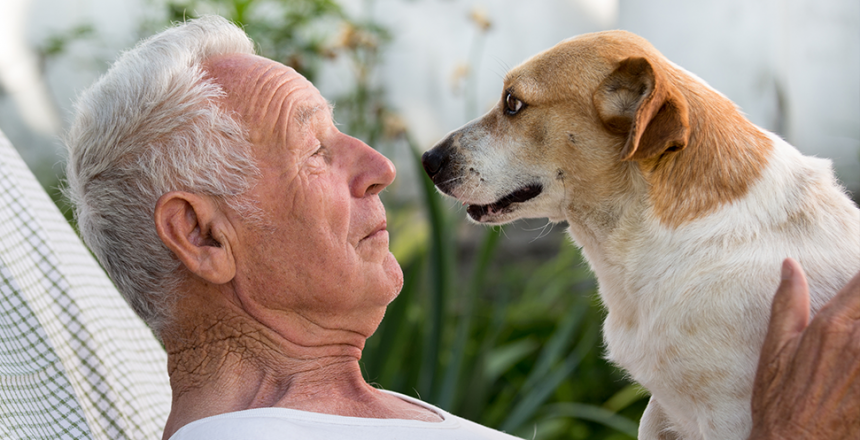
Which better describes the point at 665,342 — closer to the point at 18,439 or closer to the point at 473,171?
the point at 473,171

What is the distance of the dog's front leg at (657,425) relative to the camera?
3.99ft

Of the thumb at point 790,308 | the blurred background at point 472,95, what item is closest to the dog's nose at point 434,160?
the blurred background at point 472,95

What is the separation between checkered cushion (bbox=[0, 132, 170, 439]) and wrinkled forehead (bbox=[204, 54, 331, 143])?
1.92 ft

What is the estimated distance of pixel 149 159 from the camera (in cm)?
110

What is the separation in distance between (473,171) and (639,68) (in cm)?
41

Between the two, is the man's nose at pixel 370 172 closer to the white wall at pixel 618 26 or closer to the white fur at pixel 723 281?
the white fur at pixel 723 281

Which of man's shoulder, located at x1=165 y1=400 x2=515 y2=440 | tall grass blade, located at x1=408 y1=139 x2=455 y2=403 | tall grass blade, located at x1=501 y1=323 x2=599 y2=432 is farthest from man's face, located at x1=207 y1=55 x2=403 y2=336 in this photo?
tall grass blade, located at x1=501 y1=323 x2=599 y2=432

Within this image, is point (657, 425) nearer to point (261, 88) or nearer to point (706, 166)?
point (706, 166)

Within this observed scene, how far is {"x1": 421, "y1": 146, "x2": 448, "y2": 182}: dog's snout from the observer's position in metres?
1.47

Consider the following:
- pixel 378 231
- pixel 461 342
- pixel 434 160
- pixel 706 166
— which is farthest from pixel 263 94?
pixel 461 342

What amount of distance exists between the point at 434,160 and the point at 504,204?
0.20 meters

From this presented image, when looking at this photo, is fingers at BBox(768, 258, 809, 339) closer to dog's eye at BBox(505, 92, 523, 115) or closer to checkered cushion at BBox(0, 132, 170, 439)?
dog's eye at BBox(505, 92, 523, 115)

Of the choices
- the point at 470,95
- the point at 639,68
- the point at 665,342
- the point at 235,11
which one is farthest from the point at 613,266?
the point at 470,95

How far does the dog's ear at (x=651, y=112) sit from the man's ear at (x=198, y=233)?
0.72m
